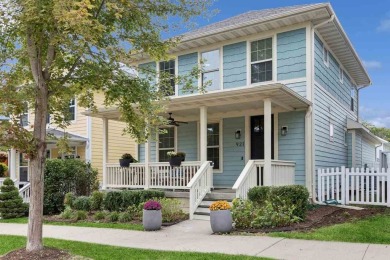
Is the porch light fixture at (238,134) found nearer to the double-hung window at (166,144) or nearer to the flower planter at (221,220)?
the double-hung window at (166,144)

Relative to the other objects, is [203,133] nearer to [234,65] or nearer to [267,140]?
[267,140]

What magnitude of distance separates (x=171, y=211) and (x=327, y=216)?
13.0 feet

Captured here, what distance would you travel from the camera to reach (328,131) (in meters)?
13.4

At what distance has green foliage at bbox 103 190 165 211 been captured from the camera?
1129 centimetres

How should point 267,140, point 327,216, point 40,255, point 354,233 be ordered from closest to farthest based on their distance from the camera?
1. point 40,255
2. point 354,233
3. point 327,216
4. point 267,140

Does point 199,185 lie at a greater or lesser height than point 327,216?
greater

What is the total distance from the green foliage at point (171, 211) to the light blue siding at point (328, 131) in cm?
457

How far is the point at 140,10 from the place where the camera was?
281 inches

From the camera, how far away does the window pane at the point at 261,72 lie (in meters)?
12.5

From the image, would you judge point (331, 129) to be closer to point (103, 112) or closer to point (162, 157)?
point (162, 157)

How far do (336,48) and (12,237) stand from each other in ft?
39.6

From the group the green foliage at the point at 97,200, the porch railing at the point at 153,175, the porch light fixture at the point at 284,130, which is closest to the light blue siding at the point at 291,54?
the porch light fixture at the point at 284,130

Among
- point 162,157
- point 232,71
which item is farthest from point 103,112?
point 232,71

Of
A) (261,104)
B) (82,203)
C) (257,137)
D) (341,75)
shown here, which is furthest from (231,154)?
(341,75)
